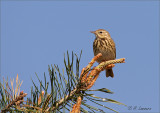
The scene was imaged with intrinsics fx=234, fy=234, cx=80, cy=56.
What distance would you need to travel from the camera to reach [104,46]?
23.9 ft

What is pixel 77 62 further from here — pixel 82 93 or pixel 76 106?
pixel 76 106

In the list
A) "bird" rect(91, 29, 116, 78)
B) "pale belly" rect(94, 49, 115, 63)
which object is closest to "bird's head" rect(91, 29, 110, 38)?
"bird" rect(91, 29, 116, 78)

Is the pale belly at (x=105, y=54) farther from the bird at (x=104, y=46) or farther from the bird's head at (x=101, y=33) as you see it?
the bird's head at (x=101, y=33)

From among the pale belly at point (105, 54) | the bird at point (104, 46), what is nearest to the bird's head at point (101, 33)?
the bird at point (104, 46)

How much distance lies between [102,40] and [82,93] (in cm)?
508

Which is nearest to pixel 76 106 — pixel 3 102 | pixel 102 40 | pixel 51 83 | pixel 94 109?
pixel 94 109

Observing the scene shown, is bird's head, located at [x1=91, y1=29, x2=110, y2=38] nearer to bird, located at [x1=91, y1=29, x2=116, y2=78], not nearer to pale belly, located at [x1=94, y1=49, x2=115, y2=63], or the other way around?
bird, located at [x1=91, y1=29, x2=116, y2=78]

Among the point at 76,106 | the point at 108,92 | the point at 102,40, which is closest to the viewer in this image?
the point at 76,106

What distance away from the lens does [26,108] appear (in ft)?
8.09

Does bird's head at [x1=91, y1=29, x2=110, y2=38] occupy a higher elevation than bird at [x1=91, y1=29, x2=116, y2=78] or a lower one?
higher

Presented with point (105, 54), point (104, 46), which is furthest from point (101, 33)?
point (105, 54)

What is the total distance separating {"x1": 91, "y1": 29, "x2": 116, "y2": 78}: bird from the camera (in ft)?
23.7

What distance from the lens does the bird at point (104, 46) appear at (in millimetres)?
7230

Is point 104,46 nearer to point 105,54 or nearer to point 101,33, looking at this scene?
point 105,54
